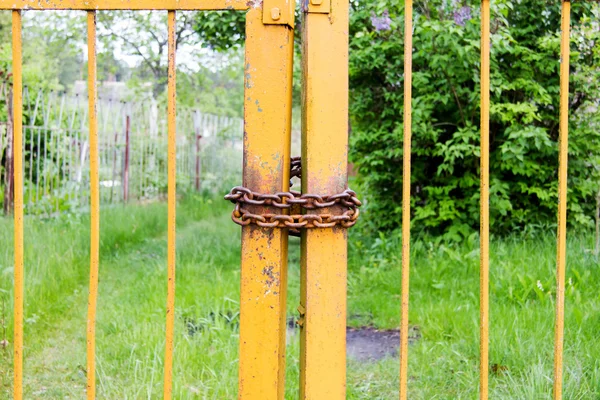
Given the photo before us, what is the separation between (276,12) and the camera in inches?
57.8

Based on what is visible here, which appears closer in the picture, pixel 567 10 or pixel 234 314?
pixel 567 10

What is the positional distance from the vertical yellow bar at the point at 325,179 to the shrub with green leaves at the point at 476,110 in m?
3.78

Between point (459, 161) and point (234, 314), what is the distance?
112 inches

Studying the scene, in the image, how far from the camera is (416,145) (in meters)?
5.94

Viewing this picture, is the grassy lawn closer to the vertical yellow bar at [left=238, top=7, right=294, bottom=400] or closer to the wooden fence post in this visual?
the vertical yellow bar at [left=238, top=7, right=294, bottom=400]

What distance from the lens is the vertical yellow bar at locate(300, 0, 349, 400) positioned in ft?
4.85

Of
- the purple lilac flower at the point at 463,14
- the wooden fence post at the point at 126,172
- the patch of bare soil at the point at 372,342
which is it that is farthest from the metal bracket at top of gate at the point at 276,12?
the wooden fence post at the point at 126,172

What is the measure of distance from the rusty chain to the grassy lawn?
1429mm

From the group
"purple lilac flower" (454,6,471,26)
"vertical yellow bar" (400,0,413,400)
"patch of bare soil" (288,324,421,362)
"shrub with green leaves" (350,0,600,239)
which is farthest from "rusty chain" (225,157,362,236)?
"purple lilac flower" (454,6,471,26)

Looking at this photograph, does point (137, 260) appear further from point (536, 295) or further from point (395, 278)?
point (536, 295)

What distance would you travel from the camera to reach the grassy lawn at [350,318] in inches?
115

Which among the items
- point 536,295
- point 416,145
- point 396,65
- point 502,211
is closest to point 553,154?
point 502,211

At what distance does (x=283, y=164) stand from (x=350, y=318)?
296 centimetres

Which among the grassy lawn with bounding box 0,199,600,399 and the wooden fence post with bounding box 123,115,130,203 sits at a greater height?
the wooden fence post with bounding box 123,115,130,203
